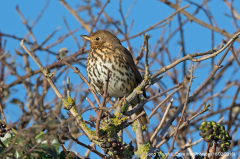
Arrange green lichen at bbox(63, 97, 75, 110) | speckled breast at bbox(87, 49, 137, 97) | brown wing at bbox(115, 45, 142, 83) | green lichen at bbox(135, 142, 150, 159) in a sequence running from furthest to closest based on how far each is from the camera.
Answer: brown wing at bbox(115, 45, 142, 83) → speckled breast at bbox(87, 49, 137, 97) → green lichen at bbox(135, 142, 150, 159) → green lichen at bbox(63, 97, 75, 110)

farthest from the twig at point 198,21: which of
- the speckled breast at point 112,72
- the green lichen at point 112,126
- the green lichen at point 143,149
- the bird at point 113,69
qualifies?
the green lichen at point 112,126

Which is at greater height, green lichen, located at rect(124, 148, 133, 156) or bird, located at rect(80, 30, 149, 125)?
bird, located at rect(80, 30, 149, 125)

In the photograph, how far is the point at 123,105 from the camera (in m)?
3.35

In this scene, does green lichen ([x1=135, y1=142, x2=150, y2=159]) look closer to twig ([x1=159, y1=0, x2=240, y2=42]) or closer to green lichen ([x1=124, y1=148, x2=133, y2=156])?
green lichen ([x1=124, y1=148, x2=133, y2=156])

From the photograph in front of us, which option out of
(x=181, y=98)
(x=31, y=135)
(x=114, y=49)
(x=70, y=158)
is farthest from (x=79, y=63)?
(x=31, y=135)

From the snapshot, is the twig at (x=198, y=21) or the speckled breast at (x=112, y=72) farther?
the twig at (x=198, y=21)

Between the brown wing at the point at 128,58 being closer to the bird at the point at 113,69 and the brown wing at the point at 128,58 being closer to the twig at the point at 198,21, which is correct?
the bird at the point at 113,69

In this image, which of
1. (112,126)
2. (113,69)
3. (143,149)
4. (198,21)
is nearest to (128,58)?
(113,69)

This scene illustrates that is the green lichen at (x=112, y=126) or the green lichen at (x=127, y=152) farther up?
the green lichen at (x=112, y=126)

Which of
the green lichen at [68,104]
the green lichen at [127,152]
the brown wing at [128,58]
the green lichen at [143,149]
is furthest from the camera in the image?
the brown wing at [128,58]

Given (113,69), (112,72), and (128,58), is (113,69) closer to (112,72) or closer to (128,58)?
(112,72)

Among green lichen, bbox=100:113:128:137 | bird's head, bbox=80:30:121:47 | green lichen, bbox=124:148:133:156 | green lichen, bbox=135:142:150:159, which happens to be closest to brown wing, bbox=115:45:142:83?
bird's head, bbox=80:30:121:47

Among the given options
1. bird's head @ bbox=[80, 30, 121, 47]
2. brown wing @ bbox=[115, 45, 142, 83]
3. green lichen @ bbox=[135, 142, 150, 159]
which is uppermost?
bird's head @ bbox=[80, 30, 121, 47]

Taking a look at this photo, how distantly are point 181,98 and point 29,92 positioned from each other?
7.82ft
